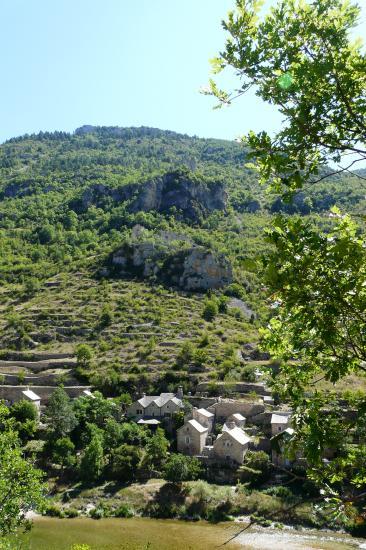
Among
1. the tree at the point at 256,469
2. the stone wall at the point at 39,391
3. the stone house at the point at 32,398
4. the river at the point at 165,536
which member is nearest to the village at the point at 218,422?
the tree at the point at 256,469

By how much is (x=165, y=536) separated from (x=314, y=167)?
85.6 ft

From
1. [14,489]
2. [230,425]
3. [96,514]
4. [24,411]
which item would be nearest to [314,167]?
[14,489]

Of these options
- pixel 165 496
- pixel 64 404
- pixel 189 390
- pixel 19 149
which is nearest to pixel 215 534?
pixel 165 496

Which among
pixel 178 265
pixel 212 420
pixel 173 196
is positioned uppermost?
pixel 173 196

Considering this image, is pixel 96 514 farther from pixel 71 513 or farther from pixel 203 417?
pixel 203 417

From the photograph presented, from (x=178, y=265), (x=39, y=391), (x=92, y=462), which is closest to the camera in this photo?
(x=92, y=462)

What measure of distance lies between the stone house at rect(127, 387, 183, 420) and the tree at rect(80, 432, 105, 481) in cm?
720

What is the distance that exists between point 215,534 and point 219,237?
69.4m

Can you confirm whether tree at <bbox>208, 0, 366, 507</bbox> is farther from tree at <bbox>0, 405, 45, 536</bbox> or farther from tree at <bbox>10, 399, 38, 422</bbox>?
tree at <bbox>10, 399, 38, 422</bbox>

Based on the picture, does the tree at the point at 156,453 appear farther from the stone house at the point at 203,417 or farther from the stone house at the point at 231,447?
the stone house at the point at 203,417

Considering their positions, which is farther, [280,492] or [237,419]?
[237,419]

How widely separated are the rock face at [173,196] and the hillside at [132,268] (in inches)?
9.3

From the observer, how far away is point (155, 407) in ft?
132

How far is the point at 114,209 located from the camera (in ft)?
343
